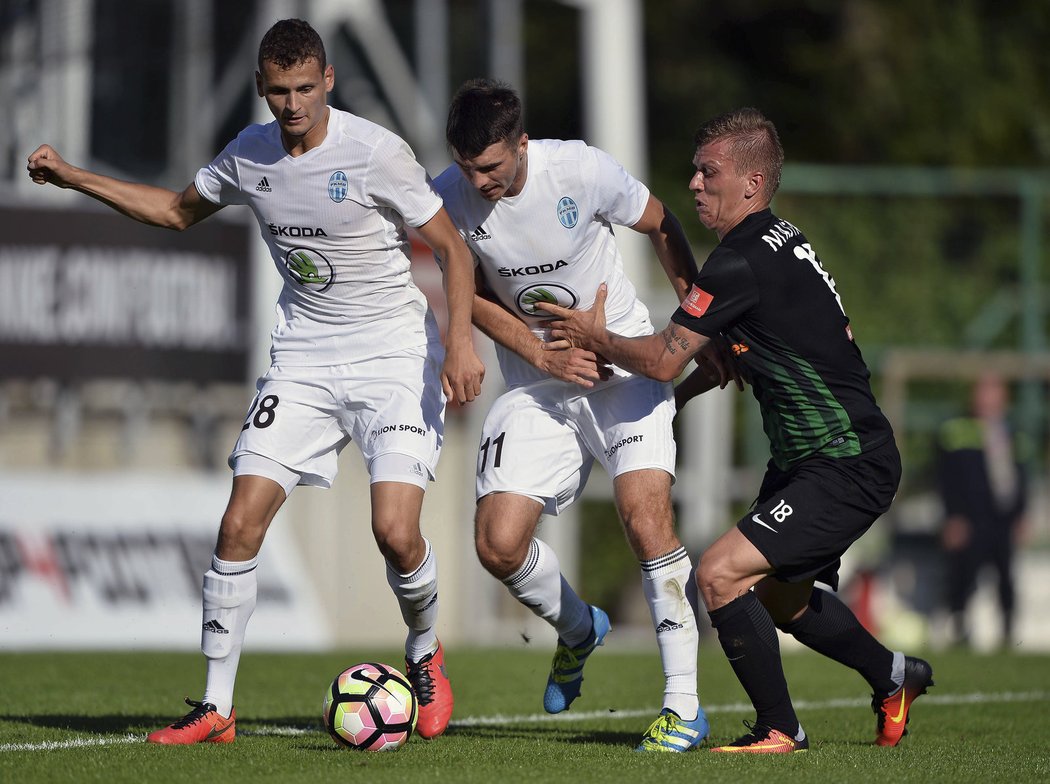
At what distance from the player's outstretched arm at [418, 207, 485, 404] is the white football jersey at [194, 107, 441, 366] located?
0.29 feet

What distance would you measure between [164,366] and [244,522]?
27.3 ft

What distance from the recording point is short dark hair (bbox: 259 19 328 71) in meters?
6.33

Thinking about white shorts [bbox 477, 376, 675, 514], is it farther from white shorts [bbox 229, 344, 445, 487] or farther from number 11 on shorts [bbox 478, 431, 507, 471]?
white shorts [bbox 229, 344, 445, 487]

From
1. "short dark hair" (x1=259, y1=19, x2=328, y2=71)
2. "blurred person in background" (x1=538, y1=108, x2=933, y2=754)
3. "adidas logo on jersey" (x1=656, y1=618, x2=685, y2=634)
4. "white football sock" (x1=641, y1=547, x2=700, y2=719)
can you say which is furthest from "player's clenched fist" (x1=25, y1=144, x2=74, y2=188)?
"adidas logo on jersey" (x1=656, y1=618, x2=685, y2=634)

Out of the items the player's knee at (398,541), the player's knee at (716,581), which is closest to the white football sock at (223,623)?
the player's knee at (398,541)

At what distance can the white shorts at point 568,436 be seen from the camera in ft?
22.7

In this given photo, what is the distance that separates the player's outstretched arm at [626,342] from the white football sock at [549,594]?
972 mm

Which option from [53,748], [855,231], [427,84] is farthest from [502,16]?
[53,748]

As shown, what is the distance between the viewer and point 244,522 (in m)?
6.57

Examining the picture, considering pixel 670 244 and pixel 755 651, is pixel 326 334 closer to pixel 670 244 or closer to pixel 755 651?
A: pixel 670 244

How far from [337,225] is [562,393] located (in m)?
1.25

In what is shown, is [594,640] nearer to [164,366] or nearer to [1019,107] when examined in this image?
[164,366]

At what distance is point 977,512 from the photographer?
15.5m

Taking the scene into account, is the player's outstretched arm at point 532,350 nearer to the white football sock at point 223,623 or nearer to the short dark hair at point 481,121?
the short dark hair at point 481,121
